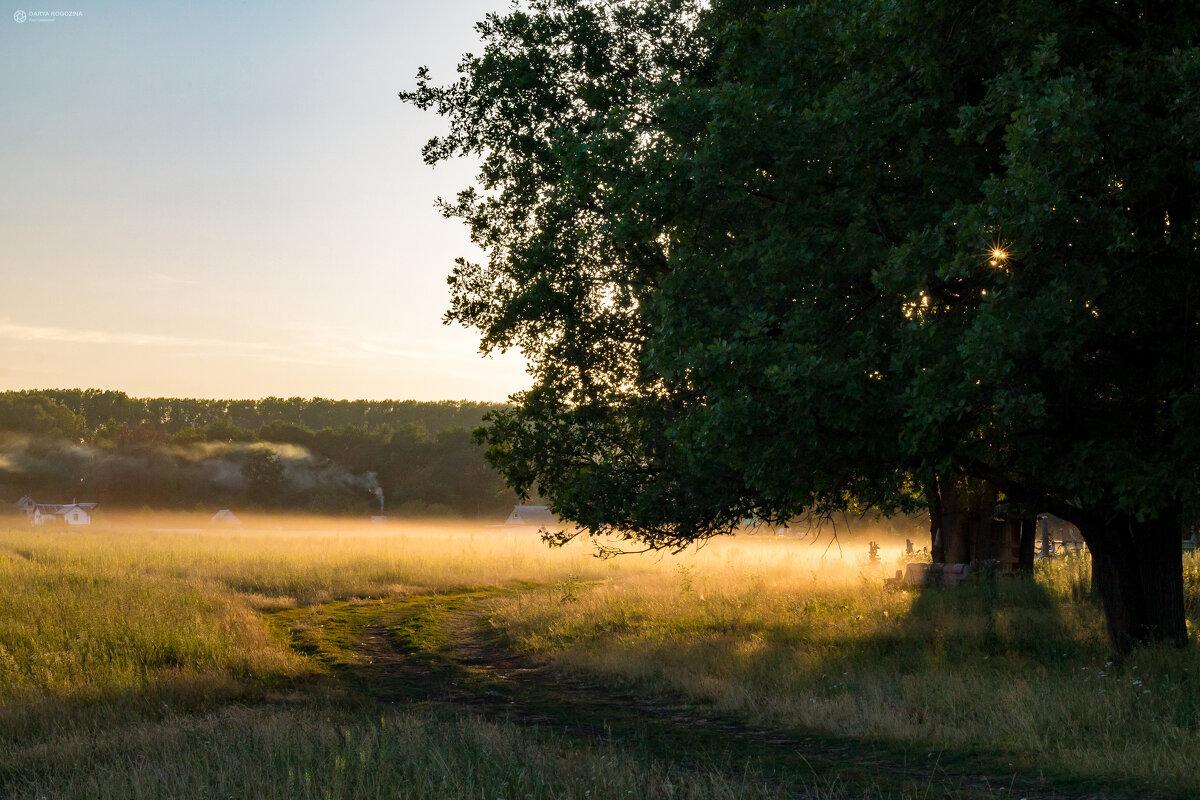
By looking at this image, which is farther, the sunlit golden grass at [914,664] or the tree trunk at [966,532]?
the tree trunk at [966,532]

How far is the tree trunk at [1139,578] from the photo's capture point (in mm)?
12353

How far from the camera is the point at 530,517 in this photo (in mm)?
87812

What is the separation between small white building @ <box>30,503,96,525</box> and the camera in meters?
74.7

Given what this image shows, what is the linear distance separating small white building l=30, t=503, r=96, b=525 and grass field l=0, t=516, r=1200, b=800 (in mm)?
57136

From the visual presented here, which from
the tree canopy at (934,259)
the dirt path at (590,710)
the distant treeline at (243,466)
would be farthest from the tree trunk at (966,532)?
the distant treeline at (243,466)

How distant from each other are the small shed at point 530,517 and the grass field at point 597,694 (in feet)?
195

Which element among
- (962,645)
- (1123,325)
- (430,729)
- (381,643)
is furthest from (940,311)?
(381,643)

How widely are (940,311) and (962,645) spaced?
5319 mm

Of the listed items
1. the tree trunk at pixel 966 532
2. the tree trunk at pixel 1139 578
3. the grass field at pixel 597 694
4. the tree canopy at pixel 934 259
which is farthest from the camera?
the tree trunk at pixel 966 532

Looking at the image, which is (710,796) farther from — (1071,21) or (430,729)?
(1071,21)

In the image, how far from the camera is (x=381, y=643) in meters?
18.7

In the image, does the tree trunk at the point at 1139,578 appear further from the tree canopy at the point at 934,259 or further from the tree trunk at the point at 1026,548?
the tree trunk at the point at 1026,548

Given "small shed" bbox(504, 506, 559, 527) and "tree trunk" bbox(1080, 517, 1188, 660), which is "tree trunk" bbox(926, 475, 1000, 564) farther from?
"small shed" bbox(504, 506, 559, 527)

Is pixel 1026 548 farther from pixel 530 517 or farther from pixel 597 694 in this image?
pixel 530 517
